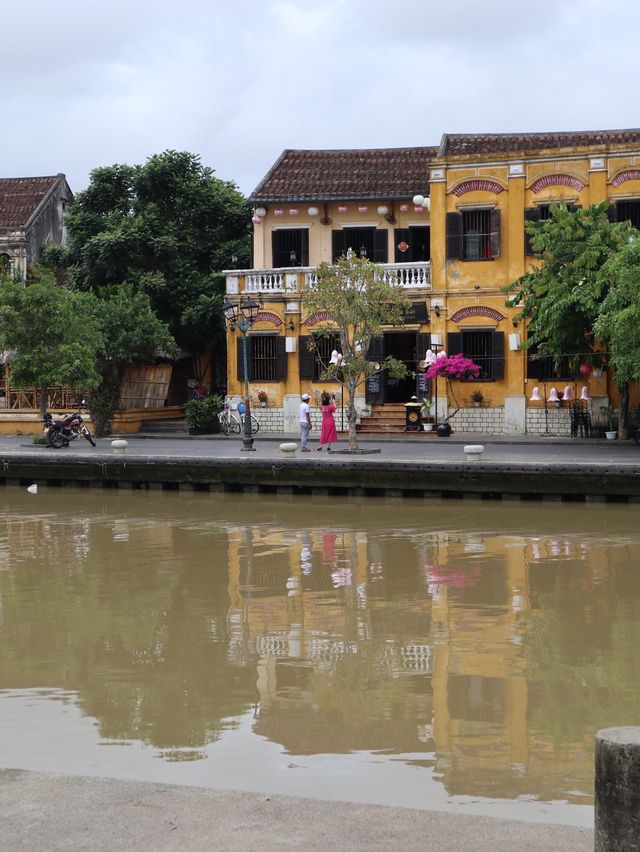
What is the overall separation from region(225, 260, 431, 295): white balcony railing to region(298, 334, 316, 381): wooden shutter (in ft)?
4.62

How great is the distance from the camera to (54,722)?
8.41 m

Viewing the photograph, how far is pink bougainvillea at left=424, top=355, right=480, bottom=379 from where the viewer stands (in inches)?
1230

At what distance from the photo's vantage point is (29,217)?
43.7m

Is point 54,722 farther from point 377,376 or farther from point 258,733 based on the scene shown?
point 377,376

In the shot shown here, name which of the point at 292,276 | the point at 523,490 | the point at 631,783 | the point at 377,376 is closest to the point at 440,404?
the point at 377,376

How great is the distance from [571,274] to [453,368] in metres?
4.57

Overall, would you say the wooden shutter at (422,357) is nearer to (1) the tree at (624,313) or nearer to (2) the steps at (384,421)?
(2) the steps at (384,421)

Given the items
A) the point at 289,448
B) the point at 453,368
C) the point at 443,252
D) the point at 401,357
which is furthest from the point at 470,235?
the point at 289,448

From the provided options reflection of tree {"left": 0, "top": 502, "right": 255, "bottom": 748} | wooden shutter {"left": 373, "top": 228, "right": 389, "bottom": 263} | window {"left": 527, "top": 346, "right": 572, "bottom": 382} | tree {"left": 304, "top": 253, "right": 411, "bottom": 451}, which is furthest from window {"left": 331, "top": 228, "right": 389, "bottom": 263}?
reflection of tree {"left": 0, "top": 502, "right": 255, "bottom": 748}

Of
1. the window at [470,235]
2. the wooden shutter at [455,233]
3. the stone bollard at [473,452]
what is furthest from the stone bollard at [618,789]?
the wooden shutter at [455,233]

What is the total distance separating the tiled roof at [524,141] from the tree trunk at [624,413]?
723 centimetres

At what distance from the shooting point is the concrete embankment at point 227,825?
461 centimetres

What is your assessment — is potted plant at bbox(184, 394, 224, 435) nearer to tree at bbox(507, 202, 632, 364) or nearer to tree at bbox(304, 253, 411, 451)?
tree at bbox(304, 253, 411, 451)

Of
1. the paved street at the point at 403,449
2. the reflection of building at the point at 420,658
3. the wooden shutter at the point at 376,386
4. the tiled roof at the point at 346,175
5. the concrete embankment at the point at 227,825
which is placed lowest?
the reflection of building at the point at 420,658
